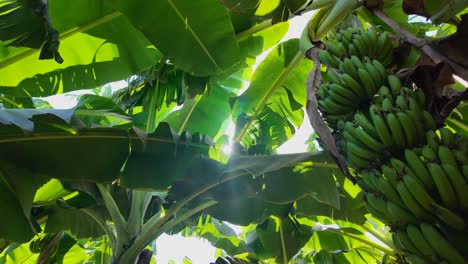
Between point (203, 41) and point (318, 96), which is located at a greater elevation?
point (203, 41)

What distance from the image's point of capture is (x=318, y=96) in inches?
46.6

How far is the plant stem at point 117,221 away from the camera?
1777mm

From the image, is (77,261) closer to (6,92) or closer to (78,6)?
(6,92)

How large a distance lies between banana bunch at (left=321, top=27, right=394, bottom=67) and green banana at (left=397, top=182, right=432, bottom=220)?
0.52 m

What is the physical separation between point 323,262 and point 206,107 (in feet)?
4.11

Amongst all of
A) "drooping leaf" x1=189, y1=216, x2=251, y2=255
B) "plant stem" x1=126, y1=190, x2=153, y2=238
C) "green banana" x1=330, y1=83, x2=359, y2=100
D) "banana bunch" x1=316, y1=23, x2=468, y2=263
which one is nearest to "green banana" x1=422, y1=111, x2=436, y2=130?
Answer: "banana bunch" x1=316, y1=23, x2=468, y2=263

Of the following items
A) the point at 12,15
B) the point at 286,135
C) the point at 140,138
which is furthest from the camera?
the point at 286,135

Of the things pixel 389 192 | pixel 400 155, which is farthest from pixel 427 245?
pixel 400 155

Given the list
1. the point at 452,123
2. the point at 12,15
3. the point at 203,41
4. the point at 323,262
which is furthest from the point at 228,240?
the point at 12,15

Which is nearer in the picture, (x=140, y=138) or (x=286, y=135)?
(x=140, y=138)

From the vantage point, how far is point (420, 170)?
2.74 ft

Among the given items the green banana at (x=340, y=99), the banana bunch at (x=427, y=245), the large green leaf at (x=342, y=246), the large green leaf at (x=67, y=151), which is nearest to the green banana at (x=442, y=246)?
the banana bunch at (x=427, y=245)

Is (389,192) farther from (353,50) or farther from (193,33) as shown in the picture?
(193,33)

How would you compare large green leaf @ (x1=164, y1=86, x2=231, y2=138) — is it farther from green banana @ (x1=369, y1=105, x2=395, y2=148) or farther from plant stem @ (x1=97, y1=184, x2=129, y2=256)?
green banana @ (x1=369, y1=105, x2=395, y2=148)
